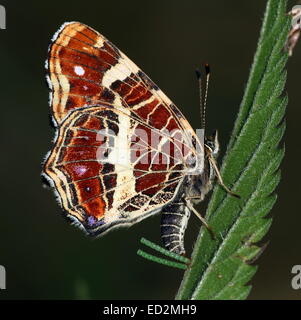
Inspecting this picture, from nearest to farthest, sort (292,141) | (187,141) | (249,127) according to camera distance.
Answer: (249,127) < (187,141) < (292,141)

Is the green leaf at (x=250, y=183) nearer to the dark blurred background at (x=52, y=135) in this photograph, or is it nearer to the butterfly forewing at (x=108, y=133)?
the butterfly forewing at (x=108, y=133)

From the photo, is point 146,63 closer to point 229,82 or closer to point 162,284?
point 229,82

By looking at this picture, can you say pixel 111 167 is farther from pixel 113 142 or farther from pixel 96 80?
pixel 96 80

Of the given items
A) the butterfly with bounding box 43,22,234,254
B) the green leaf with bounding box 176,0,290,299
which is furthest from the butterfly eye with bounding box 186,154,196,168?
the green leaf with bounding box 176,0,290,299

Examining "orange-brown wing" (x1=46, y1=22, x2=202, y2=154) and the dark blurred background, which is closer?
"orange-brown wing" (x1=46, y1=22, x2=202, y2=154)

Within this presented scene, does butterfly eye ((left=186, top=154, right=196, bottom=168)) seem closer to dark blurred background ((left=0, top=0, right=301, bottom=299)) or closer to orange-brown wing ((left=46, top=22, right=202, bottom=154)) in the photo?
orange-brown wing ((left=46, top=22, right=202, bottom=154))

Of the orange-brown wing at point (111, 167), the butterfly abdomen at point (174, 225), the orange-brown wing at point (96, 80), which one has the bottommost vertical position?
the butterfly abdomen at point (174, 225)

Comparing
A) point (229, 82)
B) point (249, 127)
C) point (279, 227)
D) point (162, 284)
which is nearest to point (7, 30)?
point (229, 82)

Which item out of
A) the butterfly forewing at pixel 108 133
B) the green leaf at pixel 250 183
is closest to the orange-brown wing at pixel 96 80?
the butterfly forewing at pixel 108 133
